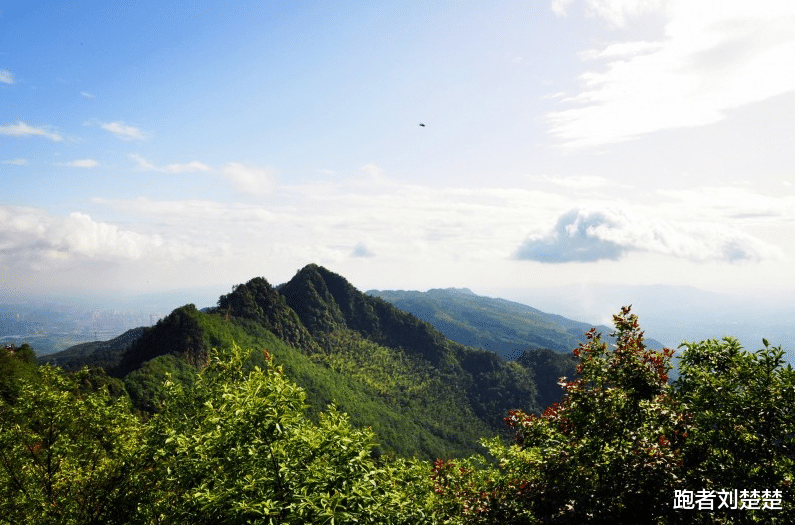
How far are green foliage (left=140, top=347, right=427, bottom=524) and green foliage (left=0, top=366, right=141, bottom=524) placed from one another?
19.5ft

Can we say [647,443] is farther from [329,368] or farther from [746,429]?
[329,368]

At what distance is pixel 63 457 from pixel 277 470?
62.8 feet

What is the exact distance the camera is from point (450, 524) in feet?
39.9

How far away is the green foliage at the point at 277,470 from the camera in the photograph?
10367 millimetres

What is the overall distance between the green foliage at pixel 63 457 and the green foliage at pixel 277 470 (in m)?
5.96

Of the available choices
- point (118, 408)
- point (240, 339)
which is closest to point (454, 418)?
point (240, 339)

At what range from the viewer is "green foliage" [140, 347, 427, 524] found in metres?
10.4

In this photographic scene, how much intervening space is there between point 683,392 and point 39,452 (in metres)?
32.2

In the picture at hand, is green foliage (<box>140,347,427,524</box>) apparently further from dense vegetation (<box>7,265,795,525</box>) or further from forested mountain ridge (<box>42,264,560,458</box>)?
forested mountain ridge (<box>42,264,560,458</box>)

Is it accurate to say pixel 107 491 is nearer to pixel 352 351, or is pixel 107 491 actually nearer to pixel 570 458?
pixel 570 458

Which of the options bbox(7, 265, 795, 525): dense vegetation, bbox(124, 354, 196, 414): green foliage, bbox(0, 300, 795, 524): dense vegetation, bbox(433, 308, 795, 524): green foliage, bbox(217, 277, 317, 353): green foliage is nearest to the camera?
bbox(0, 300, 795, 524): dense vegetation
